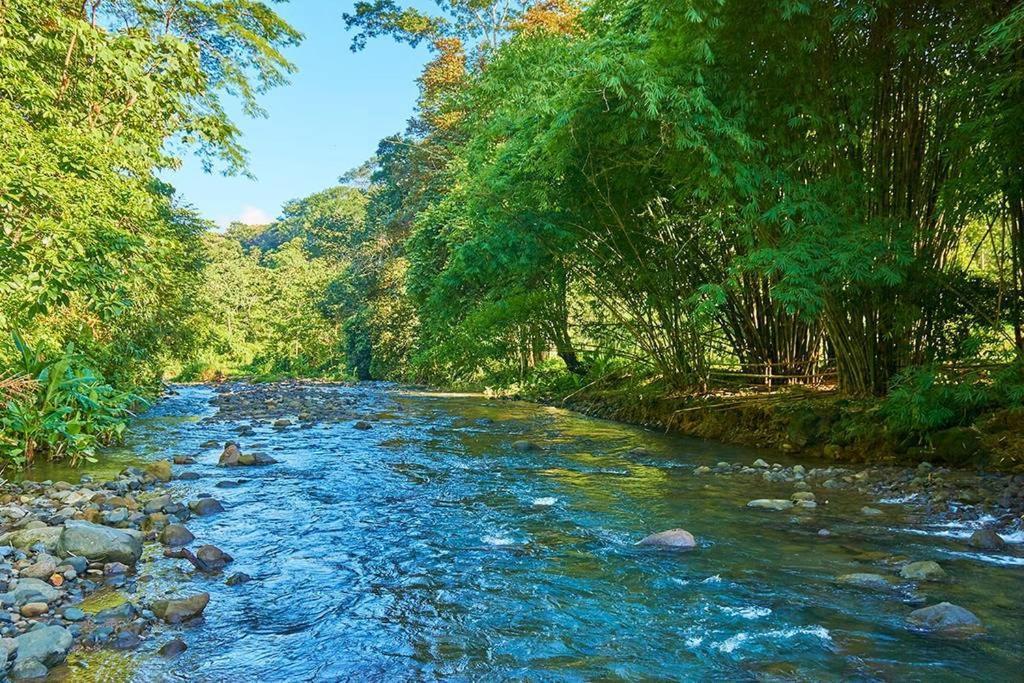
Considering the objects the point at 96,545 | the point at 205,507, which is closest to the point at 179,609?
the point at 96,545

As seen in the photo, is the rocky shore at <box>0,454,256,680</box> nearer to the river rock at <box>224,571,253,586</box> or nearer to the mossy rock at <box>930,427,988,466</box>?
the river rock at <box>224,571,253,586</box>

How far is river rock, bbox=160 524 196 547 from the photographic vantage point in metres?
4.74

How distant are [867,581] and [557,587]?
1754 mm

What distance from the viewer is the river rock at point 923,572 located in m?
3.79

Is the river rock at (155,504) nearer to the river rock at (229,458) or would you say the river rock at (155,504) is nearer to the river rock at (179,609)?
the river rock at (229,458)

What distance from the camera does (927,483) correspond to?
19.4 feet

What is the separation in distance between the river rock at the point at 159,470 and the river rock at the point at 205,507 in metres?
1.49

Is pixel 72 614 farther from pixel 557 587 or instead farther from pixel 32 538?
pixel 557 587

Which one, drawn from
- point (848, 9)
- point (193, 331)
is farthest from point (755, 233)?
point (193, 331)

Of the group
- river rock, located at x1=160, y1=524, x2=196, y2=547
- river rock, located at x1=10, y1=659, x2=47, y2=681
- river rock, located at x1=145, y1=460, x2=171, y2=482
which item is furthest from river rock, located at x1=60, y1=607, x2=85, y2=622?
river rock, located at x1=145, y1=460, x2=171, y2=482

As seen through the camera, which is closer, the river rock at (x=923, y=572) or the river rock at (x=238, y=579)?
the river rock at (x=923, y=572)

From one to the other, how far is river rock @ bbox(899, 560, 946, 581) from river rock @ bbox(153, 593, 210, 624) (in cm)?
391

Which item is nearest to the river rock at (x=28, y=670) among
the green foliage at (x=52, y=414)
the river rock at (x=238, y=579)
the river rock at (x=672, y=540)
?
the river rock at (x=238, y=579)

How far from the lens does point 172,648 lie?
3055mm
